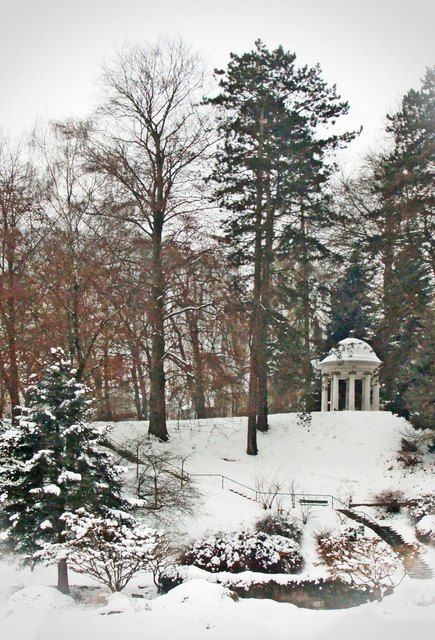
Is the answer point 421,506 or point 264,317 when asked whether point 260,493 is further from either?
point 264,317

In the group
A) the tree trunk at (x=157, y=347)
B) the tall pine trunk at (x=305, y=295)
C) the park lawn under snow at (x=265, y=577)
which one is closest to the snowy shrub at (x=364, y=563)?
the park lawn under snow at (x=265, y=577)

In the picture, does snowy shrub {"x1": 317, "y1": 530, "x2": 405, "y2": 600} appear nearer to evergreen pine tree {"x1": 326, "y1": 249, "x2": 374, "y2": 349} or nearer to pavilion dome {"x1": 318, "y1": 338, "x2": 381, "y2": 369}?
pavilion dome {"x1": 318, "y1": 338, "x2": 381, "y2": 369}

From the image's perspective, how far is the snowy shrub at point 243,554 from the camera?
13328 millimetres

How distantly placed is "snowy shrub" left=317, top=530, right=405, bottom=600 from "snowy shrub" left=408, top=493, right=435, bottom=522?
3.67 m

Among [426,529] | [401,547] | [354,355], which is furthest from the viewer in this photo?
[354,355]

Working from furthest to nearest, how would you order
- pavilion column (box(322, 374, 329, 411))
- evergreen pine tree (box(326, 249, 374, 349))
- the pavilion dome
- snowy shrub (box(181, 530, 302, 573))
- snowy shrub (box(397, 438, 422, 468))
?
1. pavilion column (box(322, 374, 329, 411))
2. evergreen pine tree (box(326, 249, 374, 349))
3. the pavilion dome
4. snowy shrub (box(397, 438, 422, 468))
5. snowy shrub (box(181, 530, 302, 573))

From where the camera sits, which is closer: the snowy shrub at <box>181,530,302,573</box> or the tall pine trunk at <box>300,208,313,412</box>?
the snowy shrub at <box>181,530,302,573</box>

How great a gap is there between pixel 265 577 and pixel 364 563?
219cm

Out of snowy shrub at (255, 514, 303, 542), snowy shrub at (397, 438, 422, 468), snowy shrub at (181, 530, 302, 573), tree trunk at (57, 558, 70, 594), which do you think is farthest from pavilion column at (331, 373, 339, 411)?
tree trunk at (57, 558, 70, 594)

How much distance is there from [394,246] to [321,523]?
29.0ft

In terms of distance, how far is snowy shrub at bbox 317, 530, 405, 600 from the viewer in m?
11.2

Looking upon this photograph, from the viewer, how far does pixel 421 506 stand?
16.4 meters

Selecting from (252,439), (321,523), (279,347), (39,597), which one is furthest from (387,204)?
(39,597)

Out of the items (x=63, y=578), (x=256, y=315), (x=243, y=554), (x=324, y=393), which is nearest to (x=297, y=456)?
(x=256, y=315)
